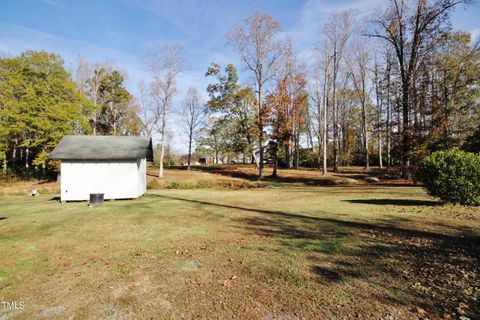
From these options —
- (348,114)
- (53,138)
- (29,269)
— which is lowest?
(29,269)

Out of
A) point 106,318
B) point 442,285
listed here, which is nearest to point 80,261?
point 106,318

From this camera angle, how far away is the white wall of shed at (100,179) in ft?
50.2

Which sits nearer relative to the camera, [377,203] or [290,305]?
[290,305]

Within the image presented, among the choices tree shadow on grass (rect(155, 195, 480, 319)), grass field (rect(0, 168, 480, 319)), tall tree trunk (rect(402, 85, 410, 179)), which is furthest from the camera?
tall tree trunk (rect(402, 85, 410, 179))

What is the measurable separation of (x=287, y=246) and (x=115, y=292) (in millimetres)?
3803

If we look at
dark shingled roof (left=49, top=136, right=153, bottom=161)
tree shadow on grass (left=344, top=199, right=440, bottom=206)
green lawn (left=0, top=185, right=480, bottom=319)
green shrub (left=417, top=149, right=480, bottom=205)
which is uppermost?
dark shingled roof (left=49, top=136, right=153, bottom=161)

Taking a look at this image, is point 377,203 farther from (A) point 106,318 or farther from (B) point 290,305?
(A) point 106,318

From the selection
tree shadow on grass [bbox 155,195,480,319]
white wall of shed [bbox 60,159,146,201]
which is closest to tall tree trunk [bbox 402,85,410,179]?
tree shadow on grass [bbox 155,195,480,319]

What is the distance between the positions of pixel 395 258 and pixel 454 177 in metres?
7.04

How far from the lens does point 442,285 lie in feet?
12.9

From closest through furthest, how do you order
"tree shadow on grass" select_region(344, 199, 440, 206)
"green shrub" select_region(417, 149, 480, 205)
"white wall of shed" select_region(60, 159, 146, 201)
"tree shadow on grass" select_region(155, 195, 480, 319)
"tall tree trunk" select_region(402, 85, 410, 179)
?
"tree shadow on grass" select_region(155, 195, 480, 319) → "green shrub" select_region(417, 149, 480, 205) → "tree shadow on grass" select_region(344, 199, 440, 206) → "white wall of shed" select_region(60, 159, 146, 201) → "tall tree trunk" select_region(402, 85, 410, 179)

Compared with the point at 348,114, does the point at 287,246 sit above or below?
below

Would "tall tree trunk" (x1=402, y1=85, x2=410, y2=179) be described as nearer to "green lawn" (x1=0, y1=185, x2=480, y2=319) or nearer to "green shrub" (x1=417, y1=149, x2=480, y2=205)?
"green shrub" (x1=417, y1=149, x2=480, y2=205)

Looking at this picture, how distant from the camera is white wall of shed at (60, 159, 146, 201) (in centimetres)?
1530
